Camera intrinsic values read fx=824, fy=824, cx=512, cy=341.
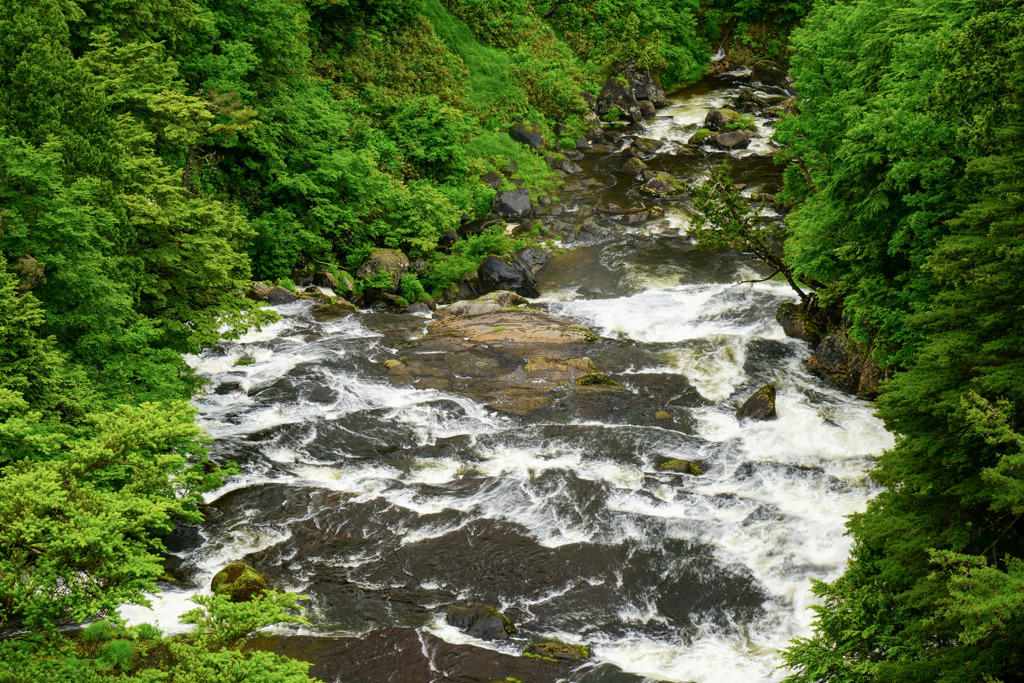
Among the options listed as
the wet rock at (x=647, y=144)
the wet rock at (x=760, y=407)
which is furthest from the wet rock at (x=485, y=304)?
the wet rock at (x=647, y=144)

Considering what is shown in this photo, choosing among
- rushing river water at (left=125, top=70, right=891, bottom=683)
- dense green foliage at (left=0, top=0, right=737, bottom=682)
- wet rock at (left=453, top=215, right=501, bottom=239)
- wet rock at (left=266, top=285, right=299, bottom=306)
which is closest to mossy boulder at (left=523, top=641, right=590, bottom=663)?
rushing river water at (left=125, top=70, right=891, bottom=683)

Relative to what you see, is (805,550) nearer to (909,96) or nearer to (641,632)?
(641,632)

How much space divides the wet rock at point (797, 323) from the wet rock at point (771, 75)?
93.7ft

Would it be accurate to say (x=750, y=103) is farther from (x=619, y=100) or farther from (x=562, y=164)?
(x=562, y=164)

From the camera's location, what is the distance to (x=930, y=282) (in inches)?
681

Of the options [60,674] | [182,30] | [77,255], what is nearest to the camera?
[60,674]

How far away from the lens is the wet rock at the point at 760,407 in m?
20.8

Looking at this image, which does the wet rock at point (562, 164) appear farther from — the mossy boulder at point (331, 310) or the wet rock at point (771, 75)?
the mossy boulder at point (331, 310)

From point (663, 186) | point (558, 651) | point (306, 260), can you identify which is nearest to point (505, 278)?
point (306, 260)

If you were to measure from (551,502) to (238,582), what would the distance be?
6.53 m

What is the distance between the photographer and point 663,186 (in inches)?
1511

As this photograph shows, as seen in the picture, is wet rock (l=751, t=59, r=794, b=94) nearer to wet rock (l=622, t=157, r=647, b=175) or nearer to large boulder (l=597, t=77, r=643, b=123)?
large boulder (l=597, t=77, r=643, b=123)

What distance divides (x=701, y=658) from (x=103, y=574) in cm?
935

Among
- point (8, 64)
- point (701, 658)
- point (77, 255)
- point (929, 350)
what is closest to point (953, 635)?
point (929, 350)
